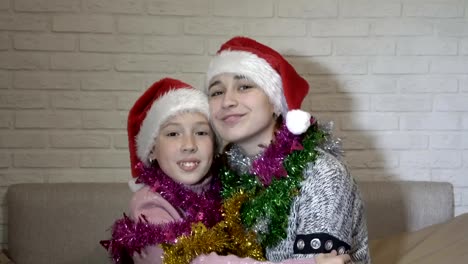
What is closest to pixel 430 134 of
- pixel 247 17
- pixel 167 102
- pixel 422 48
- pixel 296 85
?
pixel 422 48

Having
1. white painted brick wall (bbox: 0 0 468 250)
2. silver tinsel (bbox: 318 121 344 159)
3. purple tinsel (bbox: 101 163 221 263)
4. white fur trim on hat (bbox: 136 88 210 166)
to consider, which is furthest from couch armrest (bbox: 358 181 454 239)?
white fur trim on hat (bbox: 136 88 210 166)

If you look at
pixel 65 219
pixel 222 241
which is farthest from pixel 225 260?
pixel 65 219

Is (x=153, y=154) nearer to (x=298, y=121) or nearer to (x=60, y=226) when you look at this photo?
(x=298, y=121)

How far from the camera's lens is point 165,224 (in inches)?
64.7

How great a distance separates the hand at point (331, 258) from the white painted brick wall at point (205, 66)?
3.83 feet

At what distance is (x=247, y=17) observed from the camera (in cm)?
249

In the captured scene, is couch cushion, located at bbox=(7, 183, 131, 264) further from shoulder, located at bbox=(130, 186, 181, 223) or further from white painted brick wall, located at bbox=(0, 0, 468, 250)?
shoulder, located at bbox=(130, 186, 181, 223)

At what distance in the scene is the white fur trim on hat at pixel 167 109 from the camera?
5.88 ft

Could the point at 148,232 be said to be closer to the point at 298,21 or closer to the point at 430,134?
the point at 298,21

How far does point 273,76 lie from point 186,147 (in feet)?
1.09

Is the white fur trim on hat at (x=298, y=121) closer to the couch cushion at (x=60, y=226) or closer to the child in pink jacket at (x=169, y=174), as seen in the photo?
the child in pink jacket at (x=169, y=174)

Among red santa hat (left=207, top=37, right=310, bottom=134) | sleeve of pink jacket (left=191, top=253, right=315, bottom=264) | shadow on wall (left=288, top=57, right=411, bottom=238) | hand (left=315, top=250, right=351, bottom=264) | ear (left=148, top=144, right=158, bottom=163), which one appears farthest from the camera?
shadow on wall (left=288, top=57, right=411, bottom=238)

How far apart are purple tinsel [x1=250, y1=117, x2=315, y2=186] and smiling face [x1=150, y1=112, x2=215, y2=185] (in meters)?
0.18

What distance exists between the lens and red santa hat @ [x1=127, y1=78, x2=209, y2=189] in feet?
5.90
